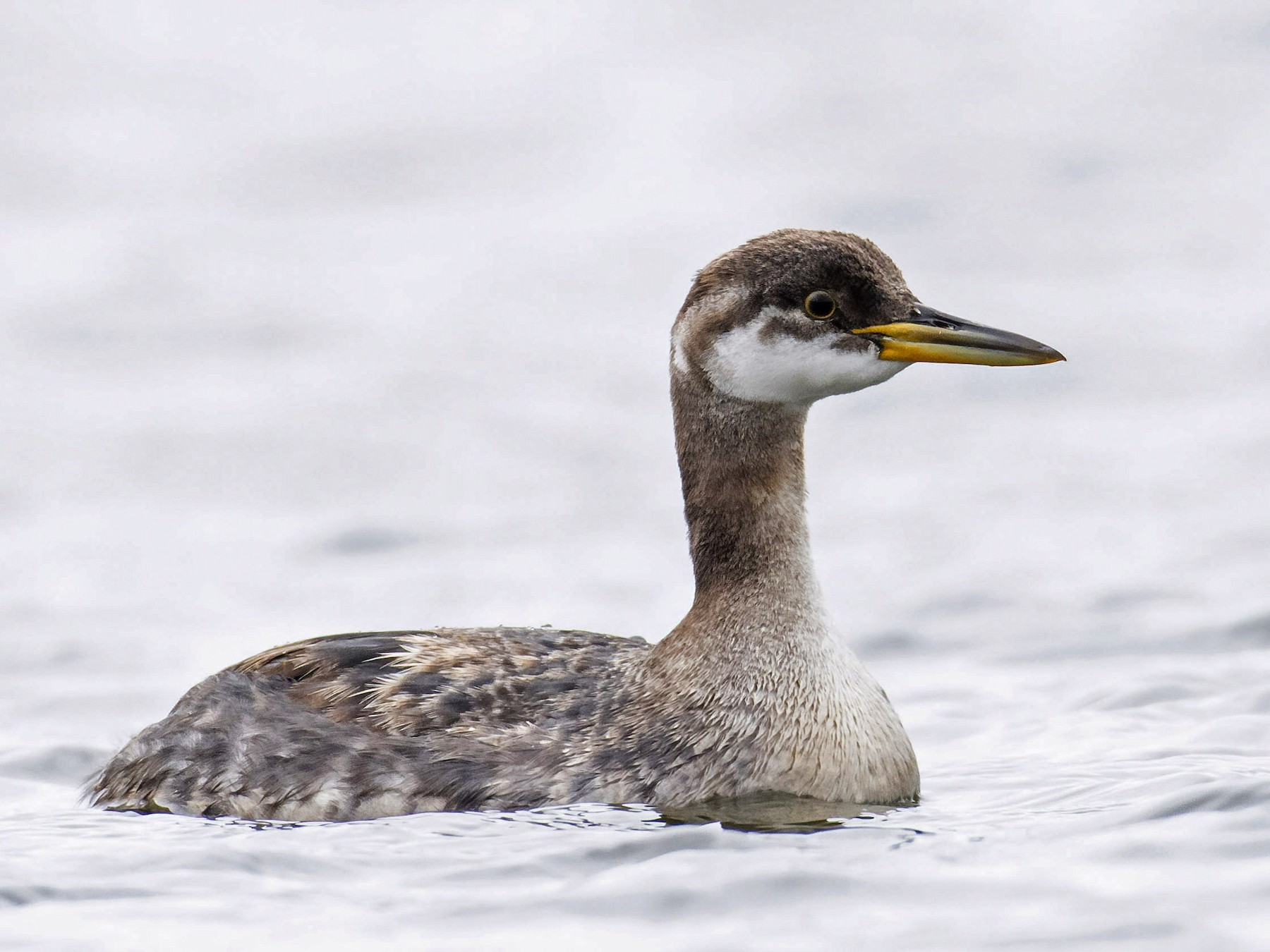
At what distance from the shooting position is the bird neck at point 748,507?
426 inches

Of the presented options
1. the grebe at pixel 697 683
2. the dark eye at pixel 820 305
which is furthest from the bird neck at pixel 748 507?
the dark eye at pixel 820 305

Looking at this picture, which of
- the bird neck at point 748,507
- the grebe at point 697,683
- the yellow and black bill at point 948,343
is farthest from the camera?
the bird neck at point 748,507

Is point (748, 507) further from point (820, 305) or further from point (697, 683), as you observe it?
point (820, 305)

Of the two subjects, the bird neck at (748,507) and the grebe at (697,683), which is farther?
the bird neck at (748,507)

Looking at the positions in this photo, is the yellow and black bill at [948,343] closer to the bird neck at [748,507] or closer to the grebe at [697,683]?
the grebe at [697,683]

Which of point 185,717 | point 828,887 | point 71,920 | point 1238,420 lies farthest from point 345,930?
point 1238,420

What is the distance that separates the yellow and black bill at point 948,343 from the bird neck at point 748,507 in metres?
0.53

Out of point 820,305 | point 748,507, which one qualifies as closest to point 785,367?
point 820,305

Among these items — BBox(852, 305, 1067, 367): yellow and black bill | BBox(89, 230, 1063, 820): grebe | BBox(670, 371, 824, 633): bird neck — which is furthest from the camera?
BBox(670, 371, 824, 633): bird neck

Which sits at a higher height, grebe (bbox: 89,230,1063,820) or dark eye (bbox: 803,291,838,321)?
dark eye (bbox: 803,291,838,321)

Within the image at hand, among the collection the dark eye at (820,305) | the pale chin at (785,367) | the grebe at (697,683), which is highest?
the dark eye at (820,305)

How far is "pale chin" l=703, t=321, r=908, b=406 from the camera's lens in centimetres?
1059

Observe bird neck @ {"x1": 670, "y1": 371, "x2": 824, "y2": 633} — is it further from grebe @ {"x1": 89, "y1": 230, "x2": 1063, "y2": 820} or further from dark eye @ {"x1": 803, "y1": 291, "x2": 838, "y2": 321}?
dark eye @ {"x1": 803, "y1": 291, "x2": 838, "y2": 321}

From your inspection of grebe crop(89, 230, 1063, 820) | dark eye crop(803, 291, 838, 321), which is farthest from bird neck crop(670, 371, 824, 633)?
dark eye crop(803, 291, 838, 321)
